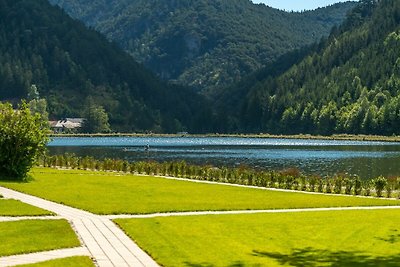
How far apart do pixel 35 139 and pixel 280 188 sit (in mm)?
20208

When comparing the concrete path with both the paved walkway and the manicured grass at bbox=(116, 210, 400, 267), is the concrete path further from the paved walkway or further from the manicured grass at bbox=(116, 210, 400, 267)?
the manicured grass at bbox=(116, 210, 400, 267)

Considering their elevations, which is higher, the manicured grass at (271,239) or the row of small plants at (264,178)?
the manicured grass at (271,239)

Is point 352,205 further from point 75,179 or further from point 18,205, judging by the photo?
point 75,179

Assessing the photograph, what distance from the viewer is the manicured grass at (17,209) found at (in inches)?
1222

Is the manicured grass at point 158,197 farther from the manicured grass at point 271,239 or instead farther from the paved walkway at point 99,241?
the manicured grass at point 271,239

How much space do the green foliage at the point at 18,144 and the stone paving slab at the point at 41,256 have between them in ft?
96.3

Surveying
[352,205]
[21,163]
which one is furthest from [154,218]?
[21,163]

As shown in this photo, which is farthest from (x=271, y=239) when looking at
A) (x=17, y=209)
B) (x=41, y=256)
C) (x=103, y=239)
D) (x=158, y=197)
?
(x=158, y=197)

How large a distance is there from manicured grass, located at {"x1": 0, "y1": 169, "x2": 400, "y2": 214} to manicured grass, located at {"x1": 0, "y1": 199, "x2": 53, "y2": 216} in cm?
242

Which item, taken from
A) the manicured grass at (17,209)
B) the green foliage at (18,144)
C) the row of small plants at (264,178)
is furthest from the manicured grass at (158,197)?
the row of small plants at (264,178)

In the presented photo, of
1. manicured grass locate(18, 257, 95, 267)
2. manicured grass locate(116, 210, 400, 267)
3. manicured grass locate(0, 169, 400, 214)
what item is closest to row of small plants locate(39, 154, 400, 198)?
manicured grass locate(0, 169, 400, 214)

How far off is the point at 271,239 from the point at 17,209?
13.9 m

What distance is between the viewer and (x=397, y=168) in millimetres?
87062

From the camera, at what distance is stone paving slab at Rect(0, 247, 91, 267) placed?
20694 mm
